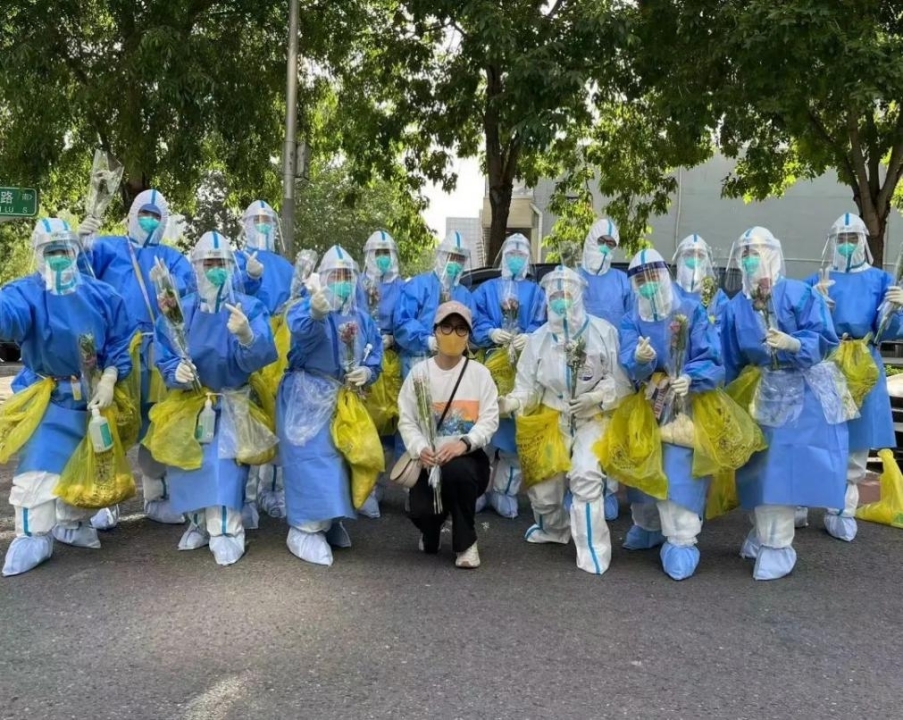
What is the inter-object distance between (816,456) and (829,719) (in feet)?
5.39

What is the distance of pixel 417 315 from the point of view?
5.58 metres

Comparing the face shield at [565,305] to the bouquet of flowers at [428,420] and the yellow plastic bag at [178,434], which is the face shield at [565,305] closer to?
the bouquet of flowers at [428,420]

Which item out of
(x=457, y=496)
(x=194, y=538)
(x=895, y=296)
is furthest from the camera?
(x=895, y=296)

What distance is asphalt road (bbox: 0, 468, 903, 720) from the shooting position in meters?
2.89

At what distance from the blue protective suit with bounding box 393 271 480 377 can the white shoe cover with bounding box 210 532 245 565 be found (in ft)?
5.32

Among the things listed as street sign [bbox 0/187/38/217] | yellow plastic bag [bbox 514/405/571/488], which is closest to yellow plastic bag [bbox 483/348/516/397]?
yellow plastic bag [bbox 514/405/571/488]

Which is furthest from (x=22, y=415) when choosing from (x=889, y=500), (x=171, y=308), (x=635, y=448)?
(x=889, y=500)

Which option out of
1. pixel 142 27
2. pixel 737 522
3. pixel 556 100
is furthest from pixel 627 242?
pixel 737 522

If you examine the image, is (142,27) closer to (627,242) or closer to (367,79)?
(367,79)

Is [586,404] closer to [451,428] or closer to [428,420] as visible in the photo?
[451,428]

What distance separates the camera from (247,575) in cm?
412

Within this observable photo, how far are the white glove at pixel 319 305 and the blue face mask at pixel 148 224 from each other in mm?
1600

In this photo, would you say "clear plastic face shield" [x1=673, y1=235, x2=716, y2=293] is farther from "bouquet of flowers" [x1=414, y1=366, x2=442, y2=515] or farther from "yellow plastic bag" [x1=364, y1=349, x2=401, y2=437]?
"yellow plastic bag" [x1=364, y1=349, x2=401, y2=437]

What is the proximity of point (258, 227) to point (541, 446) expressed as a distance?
253 centimetres
